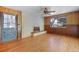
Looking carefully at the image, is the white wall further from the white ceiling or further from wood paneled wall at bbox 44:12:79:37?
wood paneled wall at bbox 44:12:79:37

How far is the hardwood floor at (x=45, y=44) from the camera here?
2230mm

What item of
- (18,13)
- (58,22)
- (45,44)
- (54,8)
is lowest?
(45,44)

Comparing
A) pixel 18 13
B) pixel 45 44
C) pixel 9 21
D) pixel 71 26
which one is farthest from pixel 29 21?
pixel 71 26

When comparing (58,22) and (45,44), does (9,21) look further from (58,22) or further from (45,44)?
(58,22)

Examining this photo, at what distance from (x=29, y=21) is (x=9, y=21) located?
0.41 m

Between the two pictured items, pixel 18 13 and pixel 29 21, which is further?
pixel 29 21

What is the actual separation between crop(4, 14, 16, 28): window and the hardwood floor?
340 millimetres

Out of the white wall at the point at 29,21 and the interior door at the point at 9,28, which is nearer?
the interior door at the point at 9,28

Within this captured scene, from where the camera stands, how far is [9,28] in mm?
2223

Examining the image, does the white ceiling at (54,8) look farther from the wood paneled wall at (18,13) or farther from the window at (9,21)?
the window at (9,21)

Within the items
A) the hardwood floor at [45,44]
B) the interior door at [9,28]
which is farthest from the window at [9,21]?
the hardwood floor at [45,44]

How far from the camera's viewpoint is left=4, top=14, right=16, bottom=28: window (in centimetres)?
216
